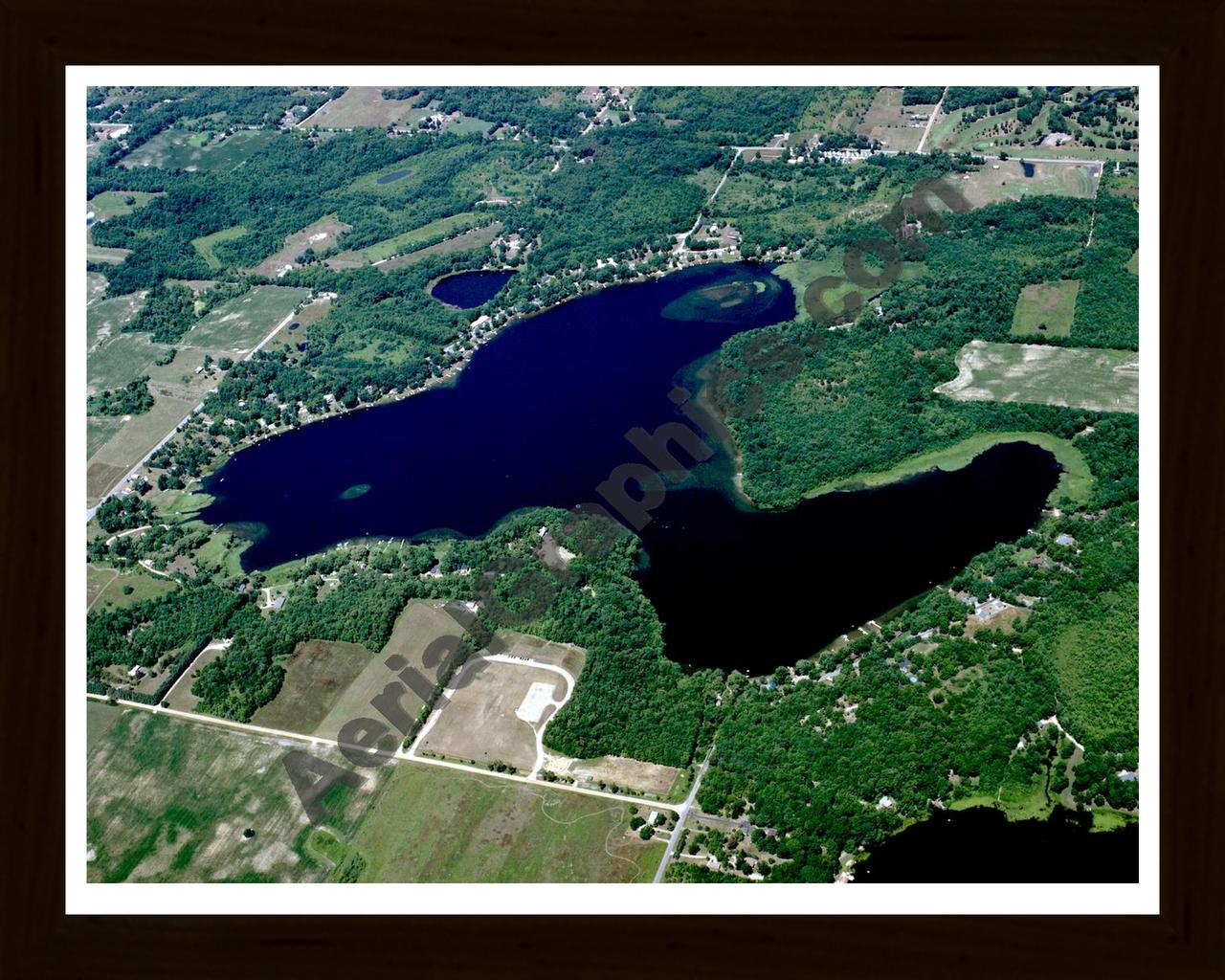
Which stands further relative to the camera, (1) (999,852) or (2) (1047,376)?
(2) (1047,376)

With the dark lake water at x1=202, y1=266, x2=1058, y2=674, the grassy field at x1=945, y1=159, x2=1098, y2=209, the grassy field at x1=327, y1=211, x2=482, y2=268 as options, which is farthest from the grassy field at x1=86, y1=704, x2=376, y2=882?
the grassy field at x1=945, y1=159, x2=1098, y2=209

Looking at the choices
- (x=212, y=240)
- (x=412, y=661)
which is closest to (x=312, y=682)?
(x=412, y=661)

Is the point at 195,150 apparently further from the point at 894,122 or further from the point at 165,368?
the point at 894,122

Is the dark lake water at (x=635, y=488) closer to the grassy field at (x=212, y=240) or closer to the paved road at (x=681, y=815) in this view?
the paved road at (x=681, y=815)

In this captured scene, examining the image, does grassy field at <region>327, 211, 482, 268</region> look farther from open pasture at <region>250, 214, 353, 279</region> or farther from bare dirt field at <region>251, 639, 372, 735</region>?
bare dirt field at <region>251, 639, 372, 735</region>

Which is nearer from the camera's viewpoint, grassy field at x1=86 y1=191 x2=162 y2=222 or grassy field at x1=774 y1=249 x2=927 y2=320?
grassy field at x1=774 y1=249 x2=927 y2=320

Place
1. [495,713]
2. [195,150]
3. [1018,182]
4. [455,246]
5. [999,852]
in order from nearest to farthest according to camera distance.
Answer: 1. [999,852]
2. [495,713]
3. [1018,182]
4. [455,246]
5. [195,150]
